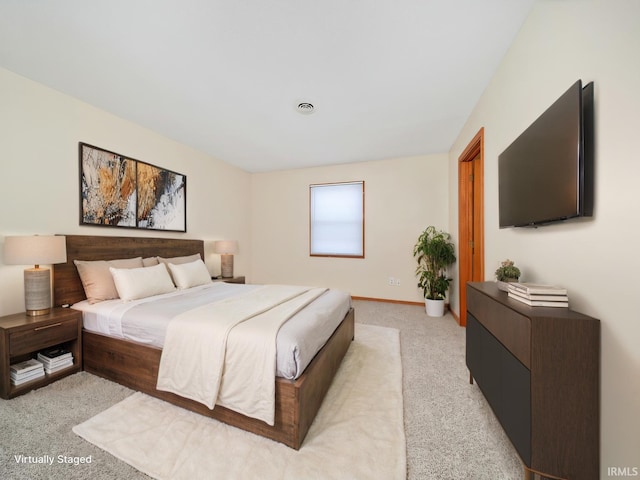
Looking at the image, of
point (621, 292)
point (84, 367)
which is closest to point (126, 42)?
point (84, 367)

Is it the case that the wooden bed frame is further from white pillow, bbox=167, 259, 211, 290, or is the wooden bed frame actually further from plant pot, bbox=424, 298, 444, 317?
plant pot, bbox=424, 298, 444, 317

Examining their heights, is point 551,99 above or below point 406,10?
below

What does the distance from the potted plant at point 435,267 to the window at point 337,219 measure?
114 centimetres

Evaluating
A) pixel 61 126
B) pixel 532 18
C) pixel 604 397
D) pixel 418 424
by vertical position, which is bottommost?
pixel 418 424

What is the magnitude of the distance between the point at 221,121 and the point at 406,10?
2.30 meters

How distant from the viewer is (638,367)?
34.6 inches

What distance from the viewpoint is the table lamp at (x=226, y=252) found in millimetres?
4031

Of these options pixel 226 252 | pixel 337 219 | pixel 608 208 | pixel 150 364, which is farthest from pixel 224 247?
pixel 608 208

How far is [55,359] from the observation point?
6.63 ft

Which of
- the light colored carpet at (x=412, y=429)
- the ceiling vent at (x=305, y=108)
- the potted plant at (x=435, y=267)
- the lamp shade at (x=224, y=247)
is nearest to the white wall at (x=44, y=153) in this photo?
the lamp shade at (x=224, y=247)

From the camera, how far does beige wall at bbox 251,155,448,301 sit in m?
4.27

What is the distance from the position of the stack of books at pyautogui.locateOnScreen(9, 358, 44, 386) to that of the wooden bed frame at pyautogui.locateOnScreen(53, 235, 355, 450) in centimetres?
27

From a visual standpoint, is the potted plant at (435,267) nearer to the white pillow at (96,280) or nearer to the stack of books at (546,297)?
the stack of books at (546,297)

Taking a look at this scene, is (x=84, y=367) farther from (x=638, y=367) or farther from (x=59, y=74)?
(x=638, y=367)
